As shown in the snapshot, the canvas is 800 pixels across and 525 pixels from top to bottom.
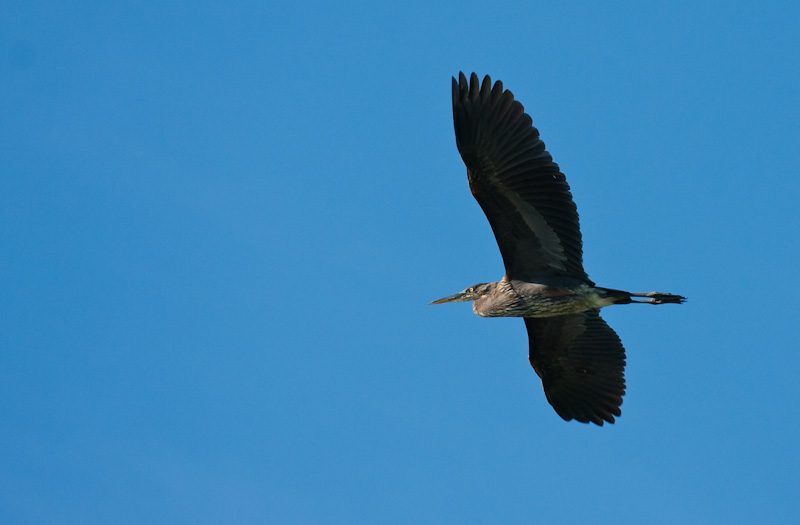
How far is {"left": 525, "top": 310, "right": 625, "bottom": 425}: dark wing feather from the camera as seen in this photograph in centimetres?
1132

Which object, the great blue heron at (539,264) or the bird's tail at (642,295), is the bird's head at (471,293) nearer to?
the great blue heron at (539,264)

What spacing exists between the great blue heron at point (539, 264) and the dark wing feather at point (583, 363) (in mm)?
12

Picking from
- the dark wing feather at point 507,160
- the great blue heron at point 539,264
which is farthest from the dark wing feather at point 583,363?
the dark wing feather at point 507,160

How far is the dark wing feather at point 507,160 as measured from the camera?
31.8 ft

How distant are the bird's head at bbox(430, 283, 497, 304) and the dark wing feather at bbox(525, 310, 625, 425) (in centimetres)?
80

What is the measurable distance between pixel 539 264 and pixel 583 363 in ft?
5.72

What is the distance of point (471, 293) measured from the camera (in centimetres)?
1132

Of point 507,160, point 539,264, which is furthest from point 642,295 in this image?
point 507,160

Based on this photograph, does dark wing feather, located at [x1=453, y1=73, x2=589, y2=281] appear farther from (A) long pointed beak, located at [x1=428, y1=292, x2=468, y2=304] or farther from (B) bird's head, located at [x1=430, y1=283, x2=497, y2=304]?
(A) long pointed beak, located at [x1=428, y1=292, x2=468, y2=304]

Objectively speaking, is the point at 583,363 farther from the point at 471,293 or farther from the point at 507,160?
the point at 507,160

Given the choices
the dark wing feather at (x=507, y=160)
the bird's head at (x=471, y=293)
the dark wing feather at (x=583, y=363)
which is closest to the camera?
the dark wing feather at (x=507, y=160)

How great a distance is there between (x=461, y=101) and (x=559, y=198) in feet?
4.85

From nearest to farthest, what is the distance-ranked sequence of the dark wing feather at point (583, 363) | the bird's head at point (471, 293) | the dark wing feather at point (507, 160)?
the dark wing feather at point (507, 160)
the bird's head at point (471, 293)
the dark wing feather at point (583, 363)

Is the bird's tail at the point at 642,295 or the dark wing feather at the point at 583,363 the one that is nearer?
the bird's tail at the point at 642,295
